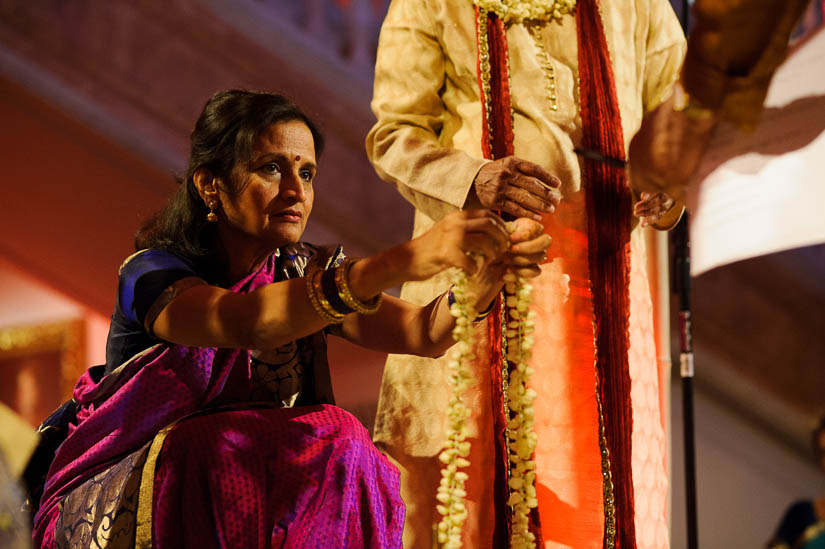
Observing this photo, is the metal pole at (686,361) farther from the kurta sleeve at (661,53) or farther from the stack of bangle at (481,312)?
the stack of bangle at (481,312)

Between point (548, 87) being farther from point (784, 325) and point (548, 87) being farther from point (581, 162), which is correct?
point (784, 325)

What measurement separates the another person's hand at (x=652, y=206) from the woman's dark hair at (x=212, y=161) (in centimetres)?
77

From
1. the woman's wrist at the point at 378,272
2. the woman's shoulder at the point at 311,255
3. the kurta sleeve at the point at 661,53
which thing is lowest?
the woman's wrist at the point at 378,272

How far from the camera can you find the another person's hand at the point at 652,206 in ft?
7.00

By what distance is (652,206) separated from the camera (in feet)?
7.05

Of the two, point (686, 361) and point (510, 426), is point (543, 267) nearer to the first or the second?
point (510, 426)

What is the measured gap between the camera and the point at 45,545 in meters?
1.83

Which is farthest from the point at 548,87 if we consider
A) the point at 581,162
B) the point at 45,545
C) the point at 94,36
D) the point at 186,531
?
the point at 94,36

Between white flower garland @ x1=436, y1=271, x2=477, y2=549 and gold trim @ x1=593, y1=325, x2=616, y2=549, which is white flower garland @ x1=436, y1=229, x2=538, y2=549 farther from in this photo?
gold trim @ x1=593, y1=325, x2=616, y2=549

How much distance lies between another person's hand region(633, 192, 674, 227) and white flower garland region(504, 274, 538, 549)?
450 mm

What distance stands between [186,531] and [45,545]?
321 millimetres

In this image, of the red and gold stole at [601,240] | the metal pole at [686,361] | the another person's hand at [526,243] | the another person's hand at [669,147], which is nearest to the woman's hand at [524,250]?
the another person's hand at [526,243]

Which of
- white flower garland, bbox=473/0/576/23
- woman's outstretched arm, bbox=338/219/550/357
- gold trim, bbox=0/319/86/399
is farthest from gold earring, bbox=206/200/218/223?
gold trim, bbox=0/319/86/399

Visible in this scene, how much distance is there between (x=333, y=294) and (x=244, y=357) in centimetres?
38
